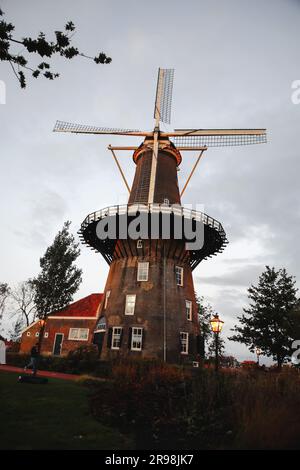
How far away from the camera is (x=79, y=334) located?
2920 centimetres

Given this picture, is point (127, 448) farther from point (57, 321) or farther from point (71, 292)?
point (57, 321)

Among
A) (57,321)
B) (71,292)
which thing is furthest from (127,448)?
(57,321)

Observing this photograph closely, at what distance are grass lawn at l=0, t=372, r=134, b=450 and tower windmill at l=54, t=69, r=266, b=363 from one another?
943cm

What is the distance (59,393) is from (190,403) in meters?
5.07

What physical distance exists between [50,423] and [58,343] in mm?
23800

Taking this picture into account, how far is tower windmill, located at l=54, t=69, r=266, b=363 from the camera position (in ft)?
67.3

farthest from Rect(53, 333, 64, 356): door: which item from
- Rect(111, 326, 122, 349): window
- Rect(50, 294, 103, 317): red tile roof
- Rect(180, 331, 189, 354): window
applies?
Rect(180, 331, 189, 354): window

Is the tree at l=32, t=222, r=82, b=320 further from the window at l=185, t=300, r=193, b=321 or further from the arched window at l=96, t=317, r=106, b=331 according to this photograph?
the window at l=185, t=300, r=193, b=321

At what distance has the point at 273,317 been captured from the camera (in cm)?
3062

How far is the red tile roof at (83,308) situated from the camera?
30.0 meters

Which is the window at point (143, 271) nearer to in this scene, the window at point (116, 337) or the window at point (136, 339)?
the window at point (136, 339)

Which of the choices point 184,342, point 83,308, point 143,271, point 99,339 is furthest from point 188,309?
point 83,308

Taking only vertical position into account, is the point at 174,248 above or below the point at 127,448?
above

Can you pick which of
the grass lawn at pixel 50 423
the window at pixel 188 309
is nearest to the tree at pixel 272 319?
the window at pixel 188 309
